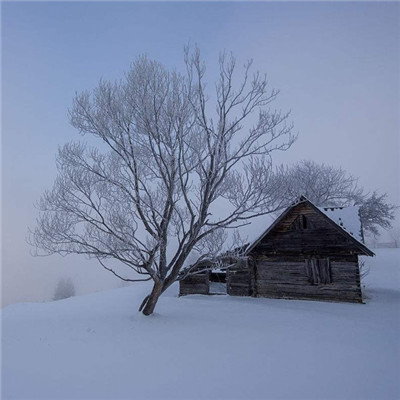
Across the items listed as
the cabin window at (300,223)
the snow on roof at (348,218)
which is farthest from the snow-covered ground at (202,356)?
the snow on roof at (348,218)

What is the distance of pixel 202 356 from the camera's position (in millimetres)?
6102

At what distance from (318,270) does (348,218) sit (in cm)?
464

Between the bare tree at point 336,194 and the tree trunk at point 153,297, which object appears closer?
the tree trunk at point 153,297

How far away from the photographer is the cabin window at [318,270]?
1418cm

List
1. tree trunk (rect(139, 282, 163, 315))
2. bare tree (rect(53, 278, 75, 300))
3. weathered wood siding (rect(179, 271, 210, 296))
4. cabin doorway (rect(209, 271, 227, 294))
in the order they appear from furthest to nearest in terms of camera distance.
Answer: bare tree (rect(53, 278, 75, 300))
cabin doorway (rect(209, 271, 227, 294))
weathered wood siding (rect(179, 271, 210, 296))
tree trunk (rect(139, 282, 163, 315))

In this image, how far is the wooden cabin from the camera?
13.9m

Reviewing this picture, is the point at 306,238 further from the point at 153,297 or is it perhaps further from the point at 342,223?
the point at 153,297

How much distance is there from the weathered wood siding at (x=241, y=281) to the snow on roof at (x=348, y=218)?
6082mm

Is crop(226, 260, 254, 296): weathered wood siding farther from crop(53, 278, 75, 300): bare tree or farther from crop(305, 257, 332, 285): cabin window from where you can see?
crop(53, 278, 75, 300): bare tree

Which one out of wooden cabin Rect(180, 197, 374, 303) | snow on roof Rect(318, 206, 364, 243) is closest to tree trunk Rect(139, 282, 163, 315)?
wooden cabin Rect(180, 197, 374, 303)

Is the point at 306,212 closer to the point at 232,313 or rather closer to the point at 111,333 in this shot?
the point at 232,313

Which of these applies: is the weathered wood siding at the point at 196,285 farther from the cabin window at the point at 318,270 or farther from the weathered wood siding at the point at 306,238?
the cabin window at the point at 318,270

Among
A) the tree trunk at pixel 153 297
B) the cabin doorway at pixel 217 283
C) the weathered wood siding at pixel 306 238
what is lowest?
the cabin doorway at pixel 217 283

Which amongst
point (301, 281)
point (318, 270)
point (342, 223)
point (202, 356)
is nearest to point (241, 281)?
point (301, 281)
